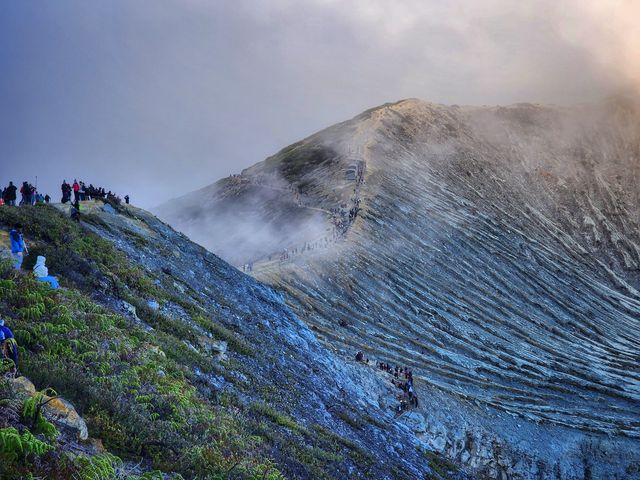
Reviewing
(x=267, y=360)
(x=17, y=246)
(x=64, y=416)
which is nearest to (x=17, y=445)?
(x=64, y=416)

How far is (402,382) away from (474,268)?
40939 mm

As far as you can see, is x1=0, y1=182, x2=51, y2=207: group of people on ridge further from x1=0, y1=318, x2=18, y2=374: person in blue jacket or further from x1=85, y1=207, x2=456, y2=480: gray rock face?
x1=0, y1=318, x2=18, y2=374: person in blue jacket

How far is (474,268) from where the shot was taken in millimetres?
81625

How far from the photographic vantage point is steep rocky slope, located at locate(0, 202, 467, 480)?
1215cm

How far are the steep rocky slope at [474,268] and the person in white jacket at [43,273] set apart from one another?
2966 cm

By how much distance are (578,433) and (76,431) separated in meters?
49.4

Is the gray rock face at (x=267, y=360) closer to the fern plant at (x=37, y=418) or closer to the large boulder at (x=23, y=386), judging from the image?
the large boulder at (x=23, y=386)

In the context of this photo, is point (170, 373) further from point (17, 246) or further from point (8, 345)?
point (17, 246)

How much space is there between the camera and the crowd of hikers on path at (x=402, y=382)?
41.6 metres

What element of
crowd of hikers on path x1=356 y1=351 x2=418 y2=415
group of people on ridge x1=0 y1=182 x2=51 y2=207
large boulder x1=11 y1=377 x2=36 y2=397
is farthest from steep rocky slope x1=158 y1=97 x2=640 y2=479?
large boulder x1=11 y1=377 x2=36 y2=397

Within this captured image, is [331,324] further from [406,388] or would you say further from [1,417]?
[1,417]

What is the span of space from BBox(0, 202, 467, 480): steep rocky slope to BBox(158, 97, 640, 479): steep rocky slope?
1439cm

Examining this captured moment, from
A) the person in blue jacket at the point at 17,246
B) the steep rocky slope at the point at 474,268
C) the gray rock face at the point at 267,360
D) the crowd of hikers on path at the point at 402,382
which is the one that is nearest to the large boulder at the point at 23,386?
the gray rock face at the point at 267,360

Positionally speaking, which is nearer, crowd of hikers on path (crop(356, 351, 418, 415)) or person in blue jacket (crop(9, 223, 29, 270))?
person in blue jacket (crop(9, 223, 29, 270))
